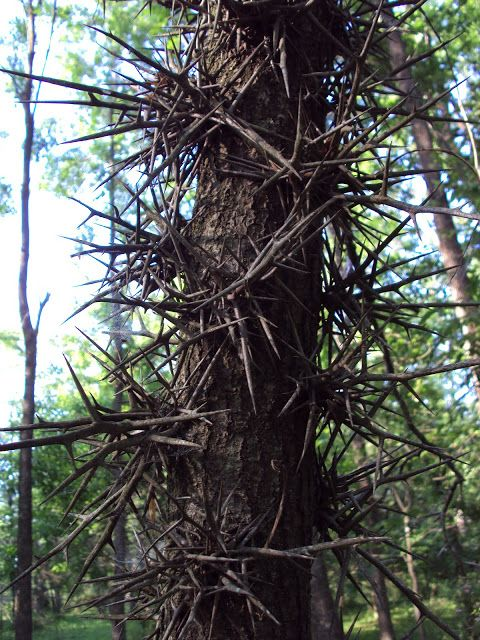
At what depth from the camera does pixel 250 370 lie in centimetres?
115

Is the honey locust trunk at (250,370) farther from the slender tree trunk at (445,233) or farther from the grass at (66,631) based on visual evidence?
the grass at (66,631)

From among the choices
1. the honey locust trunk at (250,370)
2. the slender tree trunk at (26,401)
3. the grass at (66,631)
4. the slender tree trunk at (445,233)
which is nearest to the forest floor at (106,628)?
the grass at (66,631)

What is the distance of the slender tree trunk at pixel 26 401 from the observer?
9719 mm

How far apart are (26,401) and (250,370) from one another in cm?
1053

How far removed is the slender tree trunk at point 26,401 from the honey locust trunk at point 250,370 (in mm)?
7340

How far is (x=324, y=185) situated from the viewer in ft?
4.35

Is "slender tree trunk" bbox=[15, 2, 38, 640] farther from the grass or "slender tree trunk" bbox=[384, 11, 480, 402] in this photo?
the grass

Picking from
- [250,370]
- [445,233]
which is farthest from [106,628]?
[250,370]

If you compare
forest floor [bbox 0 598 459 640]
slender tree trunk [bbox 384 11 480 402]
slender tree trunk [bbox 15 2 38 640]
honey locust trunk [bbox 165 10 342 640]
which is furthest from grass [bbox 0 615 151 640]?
honey locust trunk [bbox 165 10 342 640]

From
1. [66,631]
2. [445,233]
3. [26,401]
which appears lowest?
[66,631]

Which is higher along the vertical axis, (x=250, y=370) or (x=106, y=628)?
(x=250, y=370)

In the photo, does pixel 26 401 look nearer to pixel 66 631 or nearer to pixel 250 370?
pixel 250 370

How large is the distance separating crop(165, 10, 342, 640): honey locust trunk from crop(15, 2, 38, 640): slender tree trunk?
7340mm

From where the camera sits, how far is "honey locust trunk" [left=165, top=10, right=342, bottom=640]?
1059 mm
